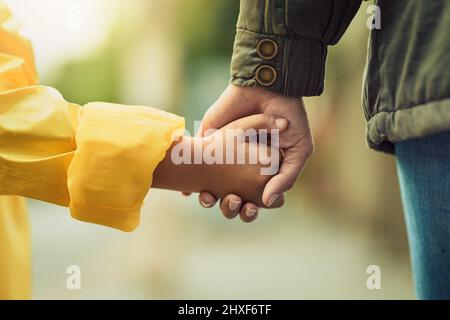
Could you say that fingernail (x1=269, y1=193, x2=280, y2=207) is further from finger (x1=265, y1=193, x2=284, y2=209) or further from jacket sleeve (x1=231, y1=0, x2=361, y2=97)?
jacket sleeve (x1=231, y1=0, x2=361, y2=97)

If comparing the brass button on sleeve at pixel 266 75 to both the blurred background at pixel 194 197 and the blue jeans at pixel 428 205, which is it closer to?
the blue jeans at pixel 428 205

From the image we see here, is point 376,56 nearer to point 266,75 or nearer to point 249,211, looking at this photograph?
point 266,75

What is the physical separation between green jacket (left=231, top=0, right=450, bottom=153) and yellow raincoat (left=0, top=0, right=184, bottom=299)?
0.17 metres

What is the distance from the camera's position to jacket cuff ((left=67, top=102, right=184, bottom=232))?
0.80 metres

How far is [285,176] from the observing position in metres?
0.94

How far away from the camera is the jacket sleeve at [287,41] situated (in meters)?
0.77

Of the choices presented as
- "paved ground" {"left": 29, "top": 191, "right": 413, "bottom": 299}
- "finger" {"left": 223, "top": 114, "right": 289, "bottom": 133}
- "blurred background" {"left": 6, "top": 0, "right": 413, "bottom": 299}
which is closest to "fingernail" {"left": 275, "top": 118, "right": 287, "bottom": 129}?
"finger" {"left": 223, "top": 114, "right": 289, "bottom": 133}

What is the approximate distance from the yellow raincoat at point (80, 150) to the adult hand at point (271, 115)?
0.29 feet

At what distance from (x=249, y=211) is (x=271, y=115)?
161 mm

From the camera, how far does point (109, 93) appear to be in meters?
4.96
